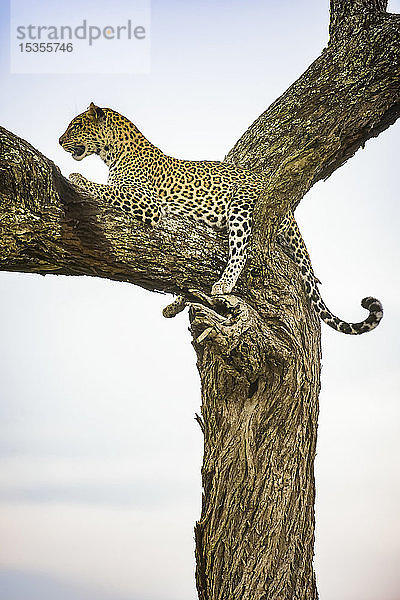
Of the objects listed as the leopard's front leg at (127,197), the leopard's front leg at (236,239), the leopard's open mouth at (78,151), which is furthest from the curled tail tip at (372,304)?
the leopard's open mouth at (78,151)

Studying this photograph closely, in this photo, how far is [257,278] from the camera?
13.4 feet

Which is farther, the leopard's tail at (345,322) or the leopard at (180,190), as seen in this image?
the leopard's tail at (345,322)

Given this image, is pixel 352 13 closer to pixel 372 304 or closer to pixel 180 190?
pixel 180 190

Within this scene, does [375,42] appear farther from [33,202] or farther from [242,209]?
[33,202]

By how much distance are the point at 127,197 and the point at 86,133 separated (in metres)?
0.60

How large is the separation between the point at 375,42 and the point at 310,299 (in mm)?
1488

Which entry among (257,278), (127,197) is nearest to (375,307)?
(257,278)

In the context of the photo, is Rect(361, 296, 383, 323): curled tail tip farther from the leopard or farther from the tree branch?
the tree branch

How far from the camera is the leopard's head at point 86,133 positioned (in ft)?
14.0

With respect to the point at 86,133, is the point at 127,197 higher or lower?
lower

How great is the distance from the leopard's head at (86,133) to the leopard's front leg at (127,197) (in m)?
0.45

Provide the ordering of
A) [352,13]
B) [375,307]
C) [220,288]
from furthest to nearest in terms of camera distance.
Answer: [352,13] → [375,307] → [220,288]

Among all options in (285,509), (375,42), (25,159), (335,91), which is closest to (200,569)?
(285,509)

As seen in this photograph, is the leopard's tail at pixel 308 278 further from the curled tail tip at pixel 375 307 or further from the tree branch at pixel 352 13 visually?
the tree branch at pixel 352 13
